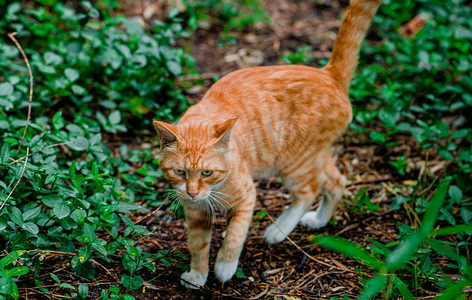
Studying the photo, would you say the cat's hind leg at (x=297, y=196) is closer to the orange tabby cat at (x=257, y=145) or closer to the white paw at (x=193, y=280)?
the orange tabby cat at (x=257, y=145)

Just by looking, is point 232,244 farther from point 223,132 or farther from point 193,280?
point 223,132

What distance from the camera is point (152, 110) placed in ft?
14.2

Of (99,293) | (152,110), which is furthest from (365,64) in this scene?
(99,293)

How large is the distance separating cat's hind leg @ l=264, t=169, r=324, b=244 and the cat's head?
2.62ft

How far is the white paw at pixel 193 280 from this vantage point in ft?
9.61

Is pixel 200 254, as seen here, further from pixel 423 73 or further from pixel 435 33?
pixel 435 33

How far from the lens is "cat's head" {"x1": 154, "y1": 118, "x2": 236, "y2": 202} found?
2725 millimetres

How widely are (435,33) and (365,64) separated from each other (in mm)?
886

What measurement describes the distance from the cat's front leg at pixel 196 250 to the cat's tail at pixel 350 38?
1.56 metres

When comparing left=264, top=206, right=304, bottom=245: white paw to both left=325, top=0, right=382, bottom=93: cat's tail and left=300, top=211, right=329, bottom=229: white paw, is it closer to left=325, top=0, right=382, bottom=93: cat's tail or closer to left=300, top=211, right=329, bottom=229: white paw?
left=300, top=211, right=329, bottom=229: white paw

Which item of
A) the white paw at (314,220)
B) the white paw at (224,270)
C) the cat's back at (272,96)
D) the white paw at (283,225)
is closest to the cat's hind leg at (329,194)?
the white paw at (314,220)

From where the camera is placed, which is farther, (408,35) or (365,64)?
(408,35)

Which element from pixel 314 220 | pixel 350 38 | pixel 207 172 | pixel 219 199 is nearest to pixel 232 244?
pixel 219 199

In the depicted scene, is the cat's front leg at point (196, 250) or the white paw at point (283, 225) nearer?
the cat's front leg at point (196, 250)
